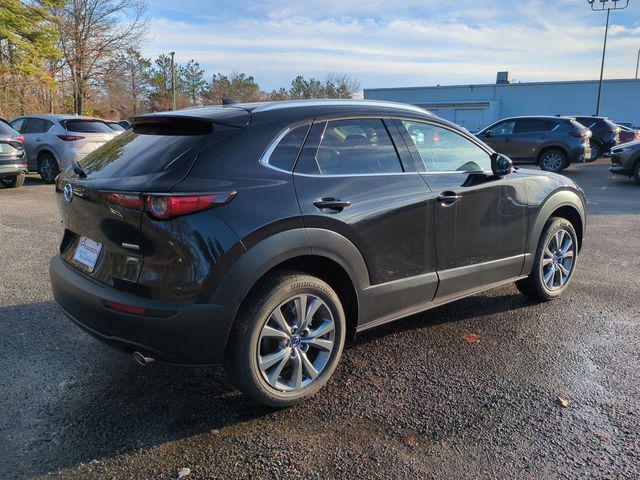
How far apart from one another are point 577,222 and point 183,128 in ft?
12.9

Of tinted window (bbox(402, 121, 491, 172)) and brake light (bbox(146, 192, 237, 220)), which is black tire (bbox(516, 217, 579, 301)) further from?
brake light (bbox(146, 192, 237, 220))

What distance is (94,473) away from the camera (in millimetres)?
2480

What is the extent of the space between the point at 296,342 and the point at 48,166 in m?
12.0

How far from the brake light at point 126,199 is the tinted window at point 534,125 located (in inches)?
646

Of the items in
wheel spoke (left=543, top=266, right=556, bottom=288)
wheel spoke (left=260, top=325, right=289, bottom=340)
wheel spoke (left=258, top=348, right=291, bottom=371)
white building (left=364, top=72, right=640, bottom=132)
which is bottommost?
wheel spoke (left=258, top=348, right=291, bottom=371)

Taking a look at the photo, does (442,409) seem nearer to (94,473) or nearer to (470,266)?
(470,266)

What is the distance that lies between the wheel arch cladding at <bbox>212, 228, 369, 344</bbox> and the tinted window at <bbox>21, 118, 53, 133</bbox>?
1180 centimetres

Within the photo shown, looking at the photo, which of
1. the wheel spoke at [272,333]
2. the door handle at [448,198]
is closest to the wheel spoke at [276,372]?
the wheel spoke at [272,333]

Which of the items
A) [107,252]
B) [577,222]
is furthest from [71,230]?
[577,222]

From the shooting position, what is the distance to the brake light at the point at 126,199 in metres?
2.66

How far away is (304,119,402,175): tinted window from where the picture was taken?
325cm

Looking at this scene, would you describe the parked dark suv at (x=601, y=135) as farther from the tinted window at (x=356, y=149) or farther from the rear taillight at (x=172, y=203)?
the rear taillight at (x=172, y=203)

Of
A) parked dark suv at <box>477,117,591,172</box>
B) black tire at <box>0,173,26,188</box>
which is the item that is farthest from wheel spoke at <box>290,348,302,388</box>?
parked dark suv at <box>477,117,591,172</box>

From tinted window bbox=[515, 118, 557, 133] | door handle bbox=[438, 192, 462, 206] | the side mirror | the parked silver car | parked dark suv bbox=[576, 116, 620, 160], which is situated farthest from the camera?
parked dark suv bbox=[576, 116, 620, 160]
